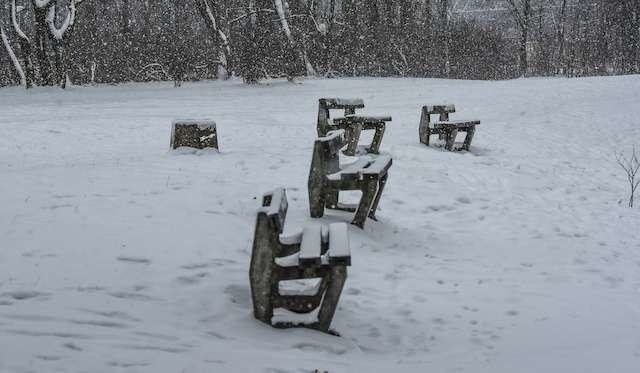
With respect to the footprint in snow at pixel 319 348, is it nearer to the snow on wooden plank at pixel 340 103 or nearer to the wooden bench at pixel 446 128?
the snow on wooden plank at pixel 340 103

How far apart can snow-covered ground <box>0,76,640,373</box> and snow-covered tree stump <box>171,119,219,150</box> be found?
363mm

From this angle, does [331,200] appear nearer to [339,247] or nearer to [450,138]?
[339,247]

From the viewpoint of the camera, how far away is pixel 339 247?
11.1 ft

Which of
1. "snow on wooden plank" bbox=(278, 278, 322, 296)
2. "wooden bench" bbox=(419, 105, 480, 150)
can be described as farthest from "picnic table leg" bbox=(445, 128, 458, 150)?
"snow on wooden plank" bbox=(278, 278, 322, 296)

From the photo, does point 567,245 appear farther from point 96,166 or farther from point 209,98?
point 209,98

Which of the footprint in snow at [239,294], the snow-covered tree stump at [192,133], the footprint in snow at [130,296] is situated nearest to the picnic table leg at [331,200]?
the footprint in snow at [239,294]

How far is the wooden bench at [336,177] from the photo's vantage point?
543 centimetres

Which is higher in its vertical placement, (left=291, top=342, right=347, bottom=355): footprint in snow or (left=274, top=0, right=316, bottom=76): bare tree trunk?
(left=274, top=0, right=316, bottom=76): bare tree trunk

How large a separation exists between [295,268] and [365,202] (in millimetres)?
2208

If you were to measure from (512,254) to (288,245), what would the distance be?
2.85 meters

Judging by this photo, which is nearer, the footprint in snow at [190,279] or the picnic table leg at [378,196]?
the footprint in snow at [190,279]

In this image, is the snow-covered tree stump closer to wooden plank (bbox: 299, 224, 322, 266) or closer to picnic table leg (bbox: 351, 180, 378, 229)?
picnic table leg (bbox: 351, 180, 378, 229)

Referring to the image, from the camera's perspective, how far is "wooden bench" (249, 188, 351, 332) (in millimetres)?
3400

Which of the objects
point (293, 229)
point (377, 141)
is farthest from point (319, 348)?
point (377, 141)
